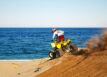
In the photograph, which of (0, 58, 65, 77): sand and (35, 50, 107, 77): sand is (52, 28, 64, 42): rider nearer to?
(0, 58, 65, 77): sand

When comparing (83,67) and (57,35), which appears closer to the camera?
(83,67)

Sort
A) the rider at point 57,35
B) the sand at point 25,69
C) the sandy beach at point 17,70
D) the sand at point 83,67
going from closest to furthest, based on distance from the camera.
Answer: the sand at point 83,67 < the sand at point 25,69 < the sandy beach at point 17,70 < the rider at point 57,35

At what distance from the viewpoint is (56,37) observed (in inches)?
597

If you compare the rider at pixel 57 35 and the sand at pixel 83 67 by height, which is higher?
the rider at pixel 57 35

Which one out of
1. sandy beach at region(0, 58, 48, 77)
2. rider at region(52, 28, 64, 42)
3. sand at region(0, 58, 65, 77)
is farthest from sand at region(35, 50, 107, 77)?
rider at region(52, 28, 64, 42)

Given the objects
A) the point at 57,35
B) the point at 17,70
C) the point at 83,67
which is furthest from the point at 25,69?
the point at 83,67

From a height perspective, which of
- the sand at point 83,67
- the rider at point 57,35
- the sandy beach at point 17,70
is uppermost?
the rider at point 57,35

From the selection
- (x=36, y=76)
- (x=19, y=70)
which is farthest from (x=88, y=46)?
(x=19, y=70)

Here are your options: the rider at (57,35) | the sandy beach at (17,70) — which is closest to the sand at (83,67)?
the sandy beach at (17,70)

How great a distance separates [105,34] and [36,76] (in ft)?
10.3

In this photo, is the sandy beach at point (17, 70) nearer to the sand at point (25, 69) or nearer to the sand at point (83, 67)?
the sand at point (25, 69)

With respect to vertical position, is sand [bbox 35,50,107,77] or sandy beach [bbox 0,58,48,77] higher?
sand [bbox 35,50,107,77]

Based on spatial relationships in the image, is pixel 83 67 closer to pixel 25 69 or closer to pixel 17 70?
pixel 25 69

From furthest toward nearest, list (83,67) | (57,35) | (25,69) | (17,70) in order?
(57,35) < (17,70) < (25,69) < (83,67)
